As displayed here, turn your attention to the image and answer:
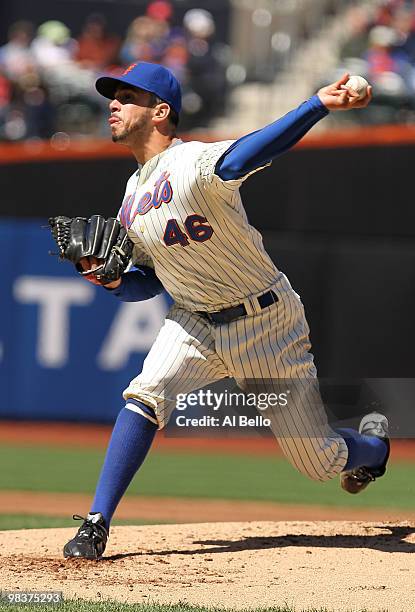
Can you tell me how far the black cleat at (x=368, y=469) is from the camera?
4707 mm

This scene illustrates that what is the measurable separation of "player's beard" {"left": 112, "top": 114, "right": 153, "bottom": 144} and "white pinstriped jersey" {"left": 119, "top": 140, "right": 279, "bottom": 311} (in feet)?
0.40

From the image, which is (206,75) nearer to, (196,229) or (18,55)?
(18,55)

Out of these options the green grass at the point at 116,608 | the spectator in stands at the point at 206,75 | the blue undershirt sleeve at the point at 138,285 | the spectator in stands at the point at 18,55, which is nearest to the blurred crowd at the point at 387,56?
the spectator in stands at the point at 206,75

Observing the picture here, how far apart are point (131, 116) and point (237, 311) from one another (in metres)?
0.87

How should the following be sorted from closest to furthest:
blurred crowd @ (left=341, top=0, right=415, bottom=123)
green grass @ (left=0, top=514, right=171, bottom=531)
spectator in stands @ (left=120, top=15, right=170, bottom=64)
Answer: green grass @ (left=0, top=514, right=171, bottom=531) < blurred crowd @ (left=341, top=0, right=415, bottom=123) < spectator in stands @ (left=120, top=15, right=170, bottom=64)

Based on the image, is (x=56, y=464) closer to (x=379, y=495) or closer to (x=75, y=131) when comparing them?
(x=379, y=495)

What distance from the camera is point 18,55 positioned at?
12.3 meters

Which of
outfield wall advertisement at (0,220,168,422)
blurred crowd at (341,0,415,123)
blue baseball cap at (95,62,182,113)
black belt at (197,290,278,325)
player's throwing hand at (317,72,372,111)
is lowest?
black belt at (197,290,278,325)

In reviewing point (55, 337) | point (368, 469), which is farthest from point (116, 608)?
point (55, 337)

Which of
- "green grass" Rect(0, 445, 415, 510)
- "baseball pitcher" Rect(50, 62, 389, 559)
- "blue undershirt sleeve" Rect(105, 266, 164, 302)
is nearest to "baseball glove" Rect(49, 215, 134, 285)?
"baseball pitcher" Rect(50, 62, 389, 559)

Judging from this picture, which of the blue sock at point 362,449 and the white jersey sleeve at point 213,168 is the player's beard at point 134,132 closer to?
the white jersey sleeve at point 213,168

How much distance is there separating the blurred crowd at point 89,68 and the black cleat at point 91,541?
734 centimetres

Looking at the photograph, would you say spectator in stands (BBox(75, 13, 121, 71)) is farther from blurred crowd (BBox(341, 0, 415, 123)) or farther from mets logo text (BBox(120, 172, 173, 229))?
mets logo text (BBox(120, 172, 173, 229))

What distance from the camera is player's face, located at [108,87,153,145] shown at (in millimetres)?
4328
